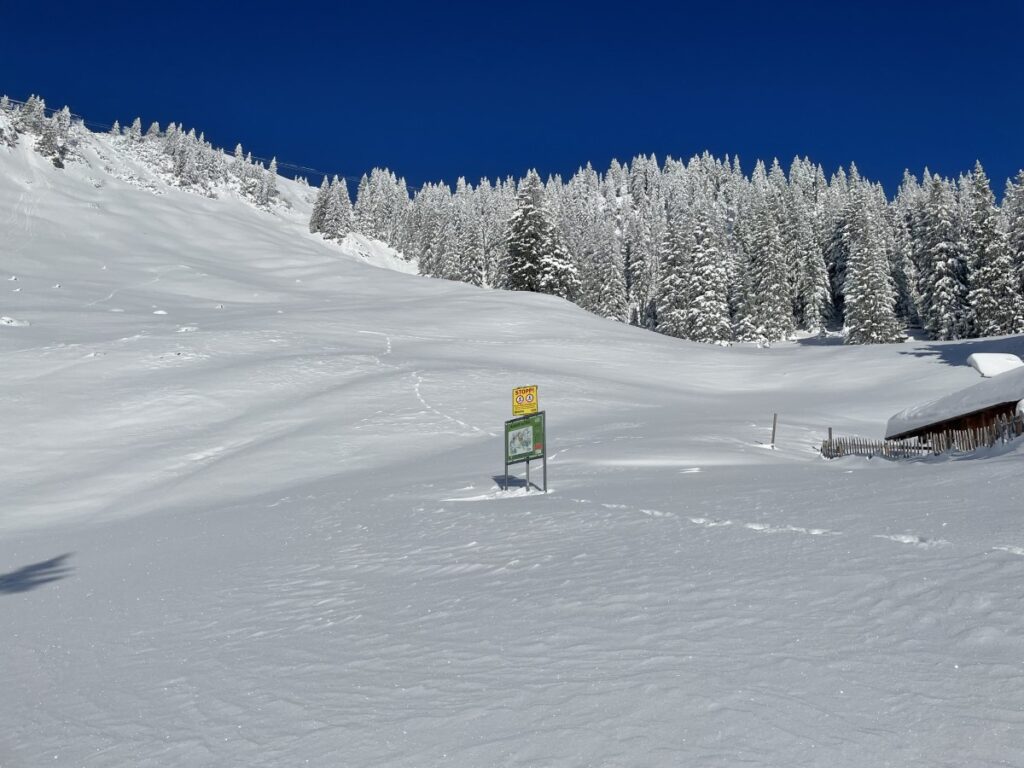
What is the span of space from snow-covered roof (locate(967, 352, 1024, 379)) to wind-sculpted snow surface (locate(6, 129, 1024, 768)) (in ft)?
28.2

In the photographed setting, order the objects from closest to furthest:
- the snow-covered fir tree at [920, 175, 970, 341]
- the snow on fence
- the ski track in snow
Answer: the snow on fence
the ski track in snow
the snow-covered fir tree at [920, 175, 970, 341]

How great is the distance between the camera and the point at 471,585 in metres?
8.02

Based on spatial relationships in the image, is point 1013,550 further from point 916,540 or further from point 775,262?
point 775,262

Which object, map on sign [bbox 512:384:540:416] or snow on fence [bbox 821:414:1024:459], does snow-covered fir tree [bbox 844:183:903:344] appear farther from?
map on sign [bbox 512:384:540:416]

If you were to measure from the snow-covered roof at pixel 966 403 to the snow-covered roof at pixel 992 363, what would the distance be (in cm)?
1451

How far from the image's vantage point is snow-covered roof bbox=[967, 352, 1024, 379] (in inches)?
1240

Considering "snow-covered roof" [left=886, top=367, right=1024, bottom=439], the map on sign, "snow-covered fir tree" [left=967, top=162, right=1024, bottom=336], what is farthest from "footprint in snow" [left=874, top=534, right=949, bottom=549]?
"snow-covered fir tree" [left=967, top=162, right=1024, bottom=336]

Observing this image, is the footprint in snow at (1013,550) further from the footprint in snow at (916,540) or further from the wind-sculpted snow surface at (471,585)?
the footprint in snow at (916,540)

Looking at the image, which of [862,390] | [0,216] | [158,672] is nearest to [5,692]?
[158,672]

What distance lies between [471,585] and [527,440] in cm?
652

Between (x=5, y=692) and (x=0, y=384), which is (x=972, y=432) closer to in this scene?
(x=5, y=692)

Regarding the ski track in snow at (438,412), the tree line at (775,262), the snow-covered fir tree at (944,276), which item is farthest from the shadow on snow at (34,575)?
the snow-covered fir tree at (944,276)

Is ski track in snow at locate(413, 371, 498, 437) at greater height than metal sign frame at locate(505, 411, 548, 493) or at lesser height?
greater

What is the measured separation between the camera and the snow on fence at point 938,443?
15586 mm
